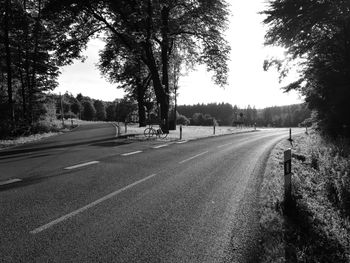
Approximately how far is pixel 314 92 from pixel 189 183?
46.5 feet

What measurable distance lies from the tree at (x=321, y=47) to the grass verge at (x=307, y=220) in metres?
7.08

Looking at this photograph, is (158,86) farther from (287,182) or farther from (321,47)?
(287,182)

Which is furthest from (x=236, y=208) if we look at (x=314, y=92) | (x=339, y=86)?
(x=314, y=92)

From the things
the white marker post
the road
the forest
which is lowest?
the road

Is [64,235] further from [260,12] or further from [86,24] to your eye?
[86,24]

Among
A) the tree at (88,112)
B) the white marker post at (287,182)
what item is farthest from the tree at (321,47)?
the tree at (88,112)

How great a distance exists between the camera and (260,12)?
13.4m

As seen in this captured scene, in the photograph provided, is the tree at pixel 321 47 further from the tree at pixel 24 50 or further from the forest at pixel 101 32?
the tree at pixel 24 50

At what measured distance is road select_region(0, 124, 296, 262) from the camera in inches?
136

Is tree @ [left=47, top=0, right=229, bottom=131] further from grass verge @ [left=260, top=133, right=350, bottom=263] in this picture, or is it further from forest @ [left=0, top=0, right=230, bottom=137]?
grass verge @ [left=260, top=133, right=350, bottom=263]

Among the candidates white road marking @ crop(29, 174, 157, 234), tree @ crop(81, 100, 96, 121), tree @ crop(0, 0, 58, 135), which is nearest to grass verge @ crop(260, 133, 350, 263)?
white road marking @ crop(29, 174, 157, 234)

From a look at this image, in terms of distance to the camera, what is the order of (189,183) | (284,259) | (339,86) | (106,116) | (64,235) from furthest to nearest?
(106,116) → (339,86) → (189,183) → (64,235) → (284,259)

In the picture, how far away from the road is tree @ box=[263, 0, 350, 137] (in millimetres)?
7795

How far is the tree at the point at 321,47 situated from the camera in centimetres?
1147
